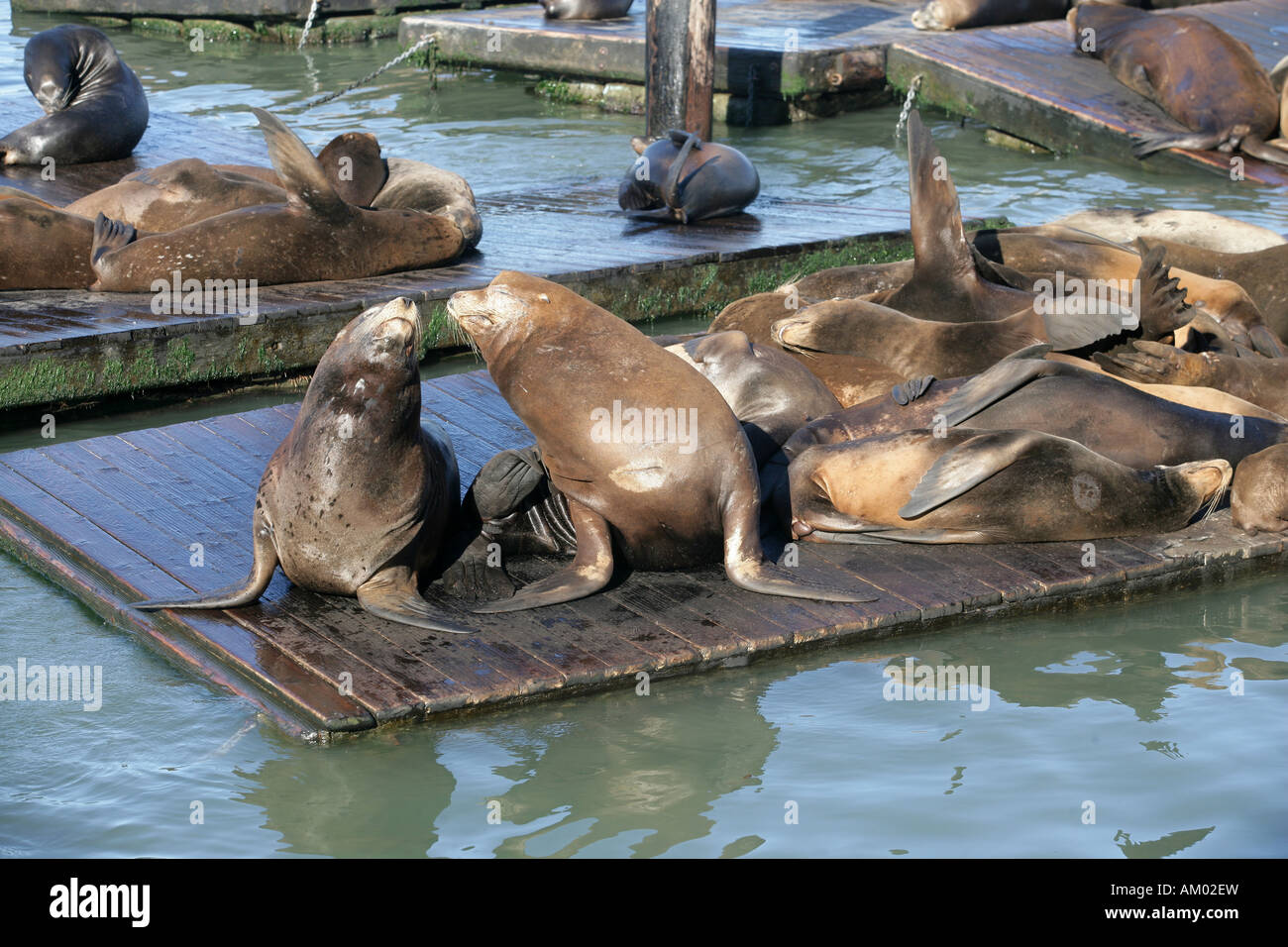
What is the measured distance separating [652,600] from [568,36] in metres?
11.7

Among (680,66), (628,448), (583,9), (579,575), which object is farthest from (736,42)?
(579,575)

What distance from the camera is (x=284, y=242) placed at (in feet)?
26.1

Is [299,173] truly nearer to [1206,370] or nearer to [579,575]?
[579,575]

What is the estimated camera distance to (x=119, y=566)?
5.00 m

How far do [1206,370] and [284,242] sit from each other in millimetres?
4639

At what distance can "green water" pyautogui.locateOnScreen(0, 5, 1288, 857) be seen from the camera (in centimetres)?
367

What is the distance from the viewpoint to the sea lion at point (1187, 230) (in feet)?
27.5

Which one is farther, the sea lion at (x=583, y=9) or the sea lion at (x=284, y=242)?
the sea lion at (x=583, y=9)

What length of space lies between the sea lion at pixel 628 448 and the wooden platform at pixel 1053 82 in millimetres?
8591

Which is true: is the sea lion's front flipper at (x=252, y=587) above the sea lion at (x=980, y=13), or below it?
below

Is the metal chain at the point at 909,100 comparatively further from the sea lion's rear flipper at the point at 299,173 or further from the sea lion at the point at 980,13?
the sea lion's rear flipper at the point at 299,173

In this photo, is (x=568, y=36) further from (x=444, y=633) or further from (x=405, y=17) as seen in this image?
(x=444, y=633)

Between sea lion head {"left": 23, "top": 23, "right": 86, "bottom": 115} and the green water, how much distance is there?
21.3 feet

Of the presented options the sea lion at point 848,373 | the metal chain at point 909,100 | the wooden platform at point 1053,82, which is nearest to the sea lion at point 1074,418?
the sea lion at point 848,373
